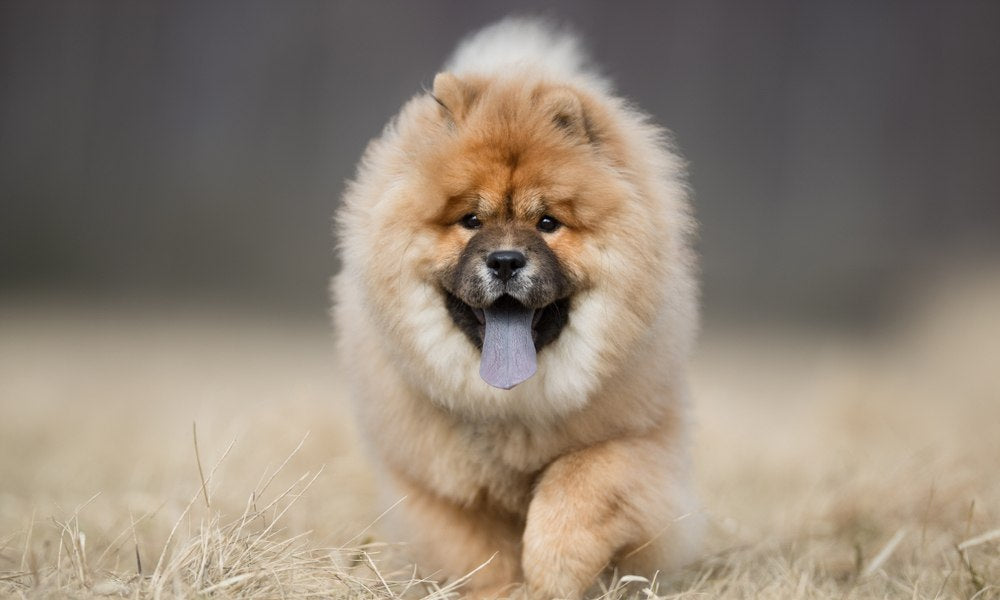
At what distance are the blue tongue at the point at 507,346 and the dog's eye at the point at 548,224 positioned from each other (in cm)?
28

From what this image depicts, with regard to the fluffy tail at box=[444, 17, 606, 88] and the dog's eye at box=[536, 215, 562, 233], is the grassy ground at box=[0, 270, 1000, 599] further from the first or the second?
the fluffy tail at box=[444, 17, 606, 88]

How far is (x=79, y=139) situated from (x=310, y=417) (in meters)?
6.04

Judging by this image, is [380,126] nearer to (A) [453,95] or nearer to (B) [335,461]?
(B) [335,461]

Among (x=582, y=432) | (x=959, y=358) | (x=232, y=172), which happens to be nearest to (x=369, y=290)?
(x=582, y=432)

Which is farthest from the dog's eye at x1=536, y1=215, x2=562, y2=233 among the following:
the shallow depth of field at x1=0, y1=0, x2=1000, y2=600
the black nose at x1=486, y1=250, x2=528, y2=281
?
the shallow depth of field at x1=0, y1=0, x2=1000, y2=600

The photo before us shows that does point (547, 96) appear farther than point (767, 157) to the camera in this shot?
No

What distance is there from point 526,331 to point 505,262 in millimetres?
280

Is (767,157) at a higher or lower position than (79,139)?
higher

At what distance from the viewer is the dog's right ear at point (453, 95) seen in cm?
335

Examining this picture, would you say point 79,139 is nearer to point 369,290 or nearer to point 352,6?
point 352,6

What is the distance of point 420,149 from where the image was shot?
3.36 metres

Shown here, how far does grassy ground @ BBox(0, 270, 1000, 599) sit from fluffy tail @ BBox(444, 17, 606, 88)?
5.85 feet

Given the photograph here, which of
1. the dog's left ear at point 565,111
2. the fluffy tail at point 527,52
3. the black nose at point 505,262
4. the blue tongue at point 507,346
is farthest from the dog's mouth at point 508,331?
the fluffy tail at point 527,52

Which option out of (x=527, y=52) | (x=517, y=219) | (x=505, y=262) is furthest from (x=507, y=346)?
(x=527, y=52)
